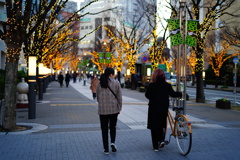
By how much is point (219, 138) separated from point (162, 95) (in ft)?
8.92

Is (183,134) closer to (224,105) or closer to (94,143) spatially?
(94,143)

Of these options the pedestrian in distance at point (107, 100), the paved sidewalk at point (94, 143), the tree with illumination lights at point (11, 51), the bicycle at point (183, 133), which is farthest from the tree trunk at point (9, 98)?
the bicycle at point (183, 133)

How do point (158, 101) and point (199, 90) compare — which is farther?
point (199, 90)

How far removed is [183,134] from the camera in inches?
256

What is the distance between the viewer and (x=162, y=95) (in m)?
6.75

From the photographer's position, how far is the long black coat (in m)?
6.72

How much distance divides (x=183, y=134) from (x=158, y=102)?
0.82m

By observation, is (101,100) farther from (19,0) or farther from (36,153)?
(19,0)

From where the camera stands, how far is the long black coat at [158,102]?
672 cm

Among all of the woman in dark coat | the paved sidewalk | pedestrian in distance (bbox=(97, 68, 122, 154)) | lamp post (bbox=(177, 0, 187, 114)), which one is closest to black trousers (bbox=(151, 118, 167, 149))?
the woman in dark coat

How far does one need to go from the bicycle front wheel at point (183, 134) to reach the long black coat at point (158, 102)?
0.35 metres

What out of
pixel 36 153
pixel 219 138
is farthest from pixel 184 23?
pixel 36 153

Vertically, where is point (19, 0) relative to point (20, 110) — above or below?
above

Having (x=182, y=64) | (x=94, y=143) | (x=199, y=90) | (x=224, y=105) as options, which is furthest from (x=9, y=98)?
(x=199, y=90)
